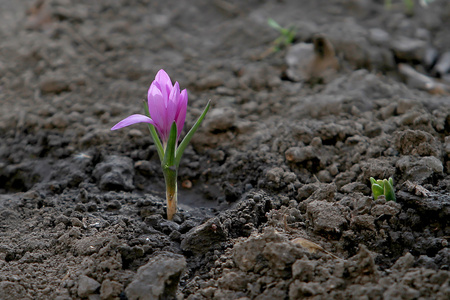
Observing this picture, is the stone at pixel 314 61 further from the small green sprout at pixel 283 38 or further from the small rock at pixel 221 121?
the small rock at pixel 221 121

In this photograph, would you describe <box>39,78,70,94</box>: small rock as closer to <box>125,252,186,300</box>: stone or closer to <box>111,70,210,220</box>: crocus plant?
<box>111,70,210,220</box>: crocus plant

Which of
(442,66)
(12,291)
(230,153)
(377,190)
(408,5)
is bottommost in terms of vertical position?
(12,291)

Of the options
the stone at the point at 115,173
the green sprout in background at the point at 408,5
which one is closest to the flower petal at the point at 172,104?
the stone at the point at 115,173

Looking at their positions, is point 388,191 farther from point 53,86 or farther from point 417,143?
point 53,86

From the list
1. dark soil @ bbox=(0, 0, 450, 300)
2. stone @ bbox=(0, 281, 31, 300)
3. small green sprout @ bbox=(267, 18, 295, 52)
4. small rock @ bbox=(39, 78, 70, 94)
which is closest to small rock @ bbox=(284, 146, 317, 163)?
dark soil @ bbox=(0, 0, 450, 300)

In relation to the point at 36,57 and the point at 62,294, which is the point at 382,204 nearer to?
the point at 62,294

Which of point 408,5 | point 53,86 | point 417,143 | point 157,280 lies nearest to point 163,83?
point 157,280

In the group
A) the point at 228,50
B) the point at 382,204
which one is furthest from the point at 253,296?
the point at 228,50

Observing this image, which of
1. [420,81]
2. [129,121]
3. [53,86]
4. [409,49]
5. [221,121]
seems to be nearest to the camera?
[129,121]
